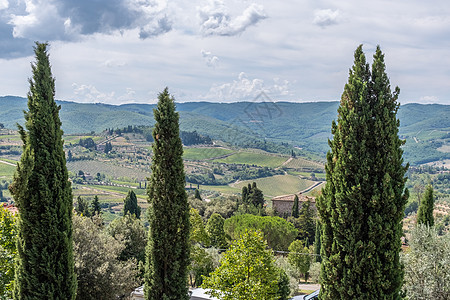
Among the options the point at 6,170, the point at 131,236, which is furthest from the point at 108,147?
the point at 131,236

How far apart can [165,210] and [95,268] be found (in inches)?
215

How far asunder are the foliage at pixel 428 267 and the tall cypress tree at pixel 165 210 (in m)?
6.96

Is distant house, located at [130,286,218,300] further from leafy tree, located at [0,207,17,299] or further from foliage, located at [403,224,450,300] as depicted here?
foliage, located at [403,224,450,300]

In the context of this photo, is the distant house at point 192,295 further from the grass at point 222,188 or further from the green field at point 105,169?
the green field at point 105,169

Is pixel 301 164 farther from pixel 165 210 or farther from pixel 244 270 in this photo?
pixel 165 210

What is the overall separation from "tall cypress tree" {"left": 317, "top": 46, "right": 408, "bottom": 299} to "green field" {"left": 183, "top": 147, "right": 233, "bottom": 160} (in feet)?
466

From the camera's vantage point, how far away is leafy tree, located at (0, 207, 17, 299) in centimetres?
1226

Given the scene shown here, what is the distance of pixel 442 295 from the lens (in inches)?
475

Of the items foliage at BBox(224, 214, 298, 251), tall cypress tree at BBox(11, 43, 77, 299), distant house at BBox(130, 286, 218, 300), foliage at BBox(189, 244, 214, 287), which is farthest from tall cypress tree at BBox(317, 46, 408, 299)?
foliage at BBox(224, 214, 298, 251)

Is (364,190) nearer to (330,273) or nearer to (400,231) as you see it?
(400,231)

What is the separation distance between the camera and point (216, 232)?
39.2 metres

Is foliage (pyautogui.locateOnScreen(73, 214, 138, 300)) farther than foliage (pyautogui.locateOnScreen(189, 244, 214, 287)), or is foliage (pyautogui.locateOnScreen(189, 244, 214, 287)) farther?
foliage (pyautogui.locateOnScreen(189, 244, 214, 287))

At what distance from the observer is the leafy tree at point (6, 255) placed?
12258 millimetres

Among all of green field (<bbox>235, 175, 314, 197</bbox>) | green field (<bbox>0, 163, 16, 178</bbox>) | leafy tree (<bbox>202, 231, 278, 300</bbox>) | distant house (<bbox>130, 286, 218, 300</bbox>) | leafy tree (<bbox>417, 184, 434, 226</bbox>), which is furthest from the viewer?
green field (<bbox>235, 175, 314, 197</bbox>)
